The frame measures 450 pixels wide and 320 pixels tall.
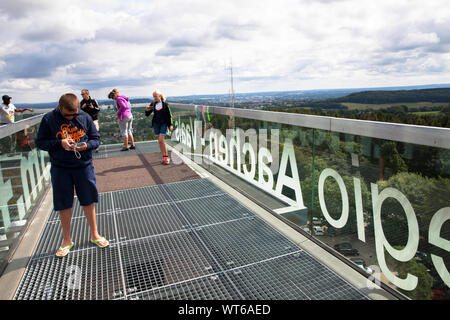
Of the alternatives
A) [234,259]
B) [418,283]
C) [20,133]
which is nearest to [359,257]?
[418,283]

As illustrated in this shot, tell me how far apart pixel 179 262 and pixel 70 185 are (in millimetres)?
1376

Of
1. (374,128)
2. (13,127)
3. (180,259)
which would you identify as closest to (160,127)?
(13,127)

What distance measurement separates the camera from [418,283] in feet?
7.66

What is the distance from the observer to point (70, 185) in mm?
3334

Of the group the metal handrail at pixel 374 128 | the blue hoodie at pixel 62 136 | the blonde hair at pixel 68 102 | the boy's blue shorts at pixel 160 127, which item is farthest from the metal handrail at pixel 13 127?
the metal handrail at pixel 374 128

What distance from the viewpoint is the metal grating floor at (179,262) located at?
108 inches

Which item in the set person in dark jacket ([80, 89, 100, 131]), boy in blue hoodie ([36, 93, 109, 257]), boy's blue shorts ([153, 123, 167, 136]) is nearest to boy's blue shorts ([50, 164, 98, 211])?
boy in blue hoodie ([36, 93, 109, 257])

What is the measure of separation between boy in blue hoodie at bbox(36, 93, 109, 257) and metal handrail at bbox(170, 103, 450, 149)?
216 centimetres

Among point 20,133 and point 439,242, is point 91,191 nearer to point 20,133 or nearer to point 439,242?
point 20,133

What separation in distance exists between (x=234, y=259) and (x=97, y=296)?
131 cm

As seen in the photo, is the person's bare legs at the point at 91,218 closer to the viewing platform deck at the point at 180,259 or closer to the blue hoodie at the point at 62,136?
the viewing platform deck at the point at 180,259

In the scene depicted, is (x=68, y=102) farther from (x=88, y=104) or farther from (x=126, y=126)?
(x=126, y=126)

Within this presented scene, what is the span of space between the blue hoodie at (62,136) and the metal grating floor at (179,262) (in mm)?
1023

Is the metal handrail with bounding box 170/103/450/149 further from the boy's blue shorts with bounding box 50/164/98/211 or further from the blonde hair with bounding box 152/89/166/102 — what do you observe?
the blonde hair with bounding box 152/89/166/102
